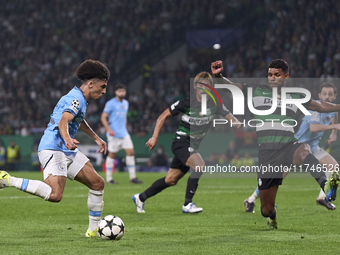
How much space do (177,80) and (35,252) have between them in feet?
76.3

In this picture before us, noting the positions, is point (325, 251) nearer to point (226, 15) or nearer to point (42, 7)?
point (226, 15)

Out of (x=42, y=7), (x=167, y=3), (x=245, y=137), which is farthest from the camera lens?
(x=42, y=7)

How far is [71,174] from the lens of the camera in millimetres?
6531

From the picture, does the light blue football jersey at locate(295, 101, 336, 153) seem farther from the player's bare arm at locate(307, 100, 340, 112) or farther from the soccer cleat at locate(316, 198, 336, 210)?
the player's bare arm at locate(307, 100, 340, 112)

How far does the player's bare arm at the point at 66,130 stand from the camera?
5.78 metres

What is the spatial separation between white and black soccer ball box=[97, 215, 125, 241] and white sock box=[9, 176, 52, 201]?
0.79 metres

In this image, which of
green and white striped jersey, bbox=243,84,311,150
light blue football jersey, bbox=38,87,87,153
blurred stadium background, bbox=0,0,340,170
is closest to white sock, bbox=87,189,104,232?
light blue football jersey, bbox=38,87,87,153

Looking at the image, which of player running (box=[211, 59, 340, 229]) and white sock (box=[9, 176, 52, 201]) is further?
player running (box=[211, 59, 340, 229])

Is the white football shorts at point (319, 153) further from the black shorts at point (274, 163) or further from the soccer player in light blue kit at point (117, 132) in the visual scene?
the soccer player in light blue kit at point (117, 132)

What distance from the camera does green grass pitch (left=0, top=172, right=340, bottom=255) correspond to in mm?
5883

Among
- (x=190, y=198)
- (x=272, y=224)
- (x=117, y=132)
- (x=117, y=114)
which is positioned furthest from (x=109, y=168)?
(x=272, y=224)

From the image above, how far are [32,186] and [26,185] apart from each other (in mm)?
65

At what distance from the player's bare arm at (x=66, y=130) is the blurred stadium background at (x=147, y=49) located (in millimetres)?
15603

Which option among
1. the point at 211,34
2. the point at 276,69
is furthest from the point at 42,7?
the point at 276,69
